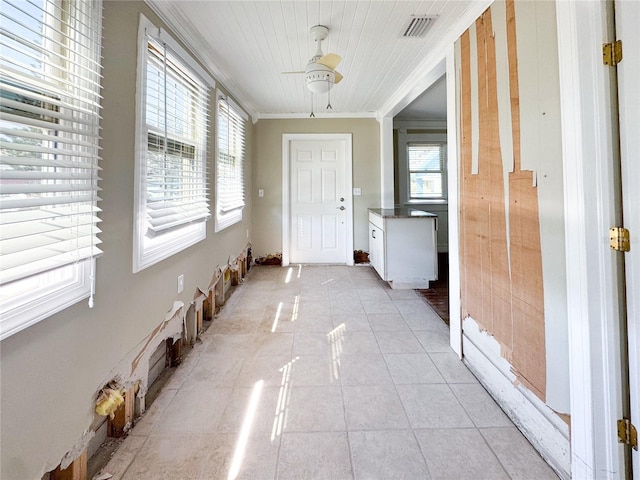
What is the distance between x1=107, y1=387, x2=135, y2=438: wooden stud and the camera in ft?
4.95

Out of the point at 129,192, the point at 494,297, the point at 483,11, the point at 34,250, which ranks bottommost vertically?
the point at 494,297

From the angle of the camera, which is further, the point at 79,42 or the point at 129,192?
the point at 129,192

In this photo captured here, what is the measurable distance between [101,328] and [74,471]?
542mm

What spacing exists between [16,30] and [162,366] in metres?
1.91

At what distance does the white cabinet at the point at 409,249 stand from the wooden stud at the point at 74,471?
3.13 meters

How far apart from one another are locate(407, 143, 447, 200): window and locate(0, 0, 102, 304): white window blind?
5.16 m

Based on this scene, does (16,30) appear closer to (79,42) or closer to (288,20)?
(79,42)

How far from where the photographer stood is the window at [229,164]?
130 inches

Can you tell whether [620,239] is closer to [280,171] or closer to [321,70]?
[321,70]

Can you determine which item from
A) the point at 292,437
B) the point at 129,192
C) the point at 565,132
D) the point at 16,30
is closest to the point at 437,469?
the point at 292,437

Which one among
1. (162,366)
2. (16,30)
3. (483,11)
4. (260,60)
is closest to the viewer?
(16,30)

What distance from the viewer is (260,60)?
2.93 m

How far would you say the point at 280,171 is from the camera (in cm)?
495

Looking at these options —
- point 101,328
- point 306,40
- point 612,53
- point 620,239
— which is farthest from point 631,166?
point 306,40
